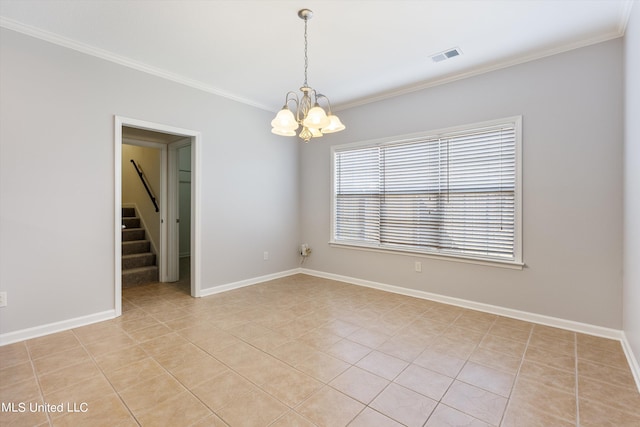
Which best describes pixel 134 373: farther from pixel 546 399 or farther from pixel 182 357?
pixel 546 399

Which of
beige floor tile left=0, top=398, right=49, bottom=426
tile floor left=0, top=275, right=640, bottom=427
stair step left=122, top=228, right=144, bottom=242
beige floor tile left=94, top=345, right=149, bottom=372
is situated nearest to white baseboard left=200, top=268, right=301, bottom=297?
tile floor left=0, top=275, right=640, bottom=427

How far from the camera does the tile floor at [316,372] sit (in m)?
1.71

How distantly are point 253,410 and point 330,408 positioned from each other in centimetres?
45

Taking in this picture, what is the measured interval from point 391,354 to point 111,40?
3.83 m

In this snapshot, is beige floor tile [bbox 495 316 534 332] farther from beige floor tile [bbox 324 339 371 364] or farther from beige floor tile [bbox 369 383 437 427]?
beige floor tile [bbox 369 383 437 427]

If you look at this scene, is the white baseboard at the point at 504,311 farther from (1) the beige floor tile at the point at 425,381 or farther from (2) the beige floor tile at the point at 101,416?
(2) the beige floor tile at the point at 101,416

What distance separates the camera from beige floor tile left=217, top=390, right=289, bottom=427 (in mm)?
1655

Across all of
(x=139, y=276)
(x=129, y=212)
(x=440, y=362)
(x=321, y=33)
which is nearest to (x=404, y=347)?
(x=440, y=362)

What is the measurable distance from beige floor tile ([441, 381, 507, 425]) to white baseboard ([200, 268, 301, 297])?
123 inches

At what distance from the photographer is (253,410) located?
1749 mm

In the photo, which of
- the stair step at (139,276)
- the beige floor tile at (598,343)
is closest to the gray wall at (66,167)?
the stair step at (139,276)

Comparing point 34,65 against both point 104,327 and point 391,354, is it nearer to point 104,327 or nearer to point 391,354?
point 104,327

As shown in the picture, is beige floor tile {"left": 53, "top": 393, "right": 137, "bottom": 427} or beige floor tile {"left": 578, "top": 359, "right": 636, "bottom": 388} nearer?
beige floor tile {"left": 53, "top": 393, "right": 137, "bottom": 427}

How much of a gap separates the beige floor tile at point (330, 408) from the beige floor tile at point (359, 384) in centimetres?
6
